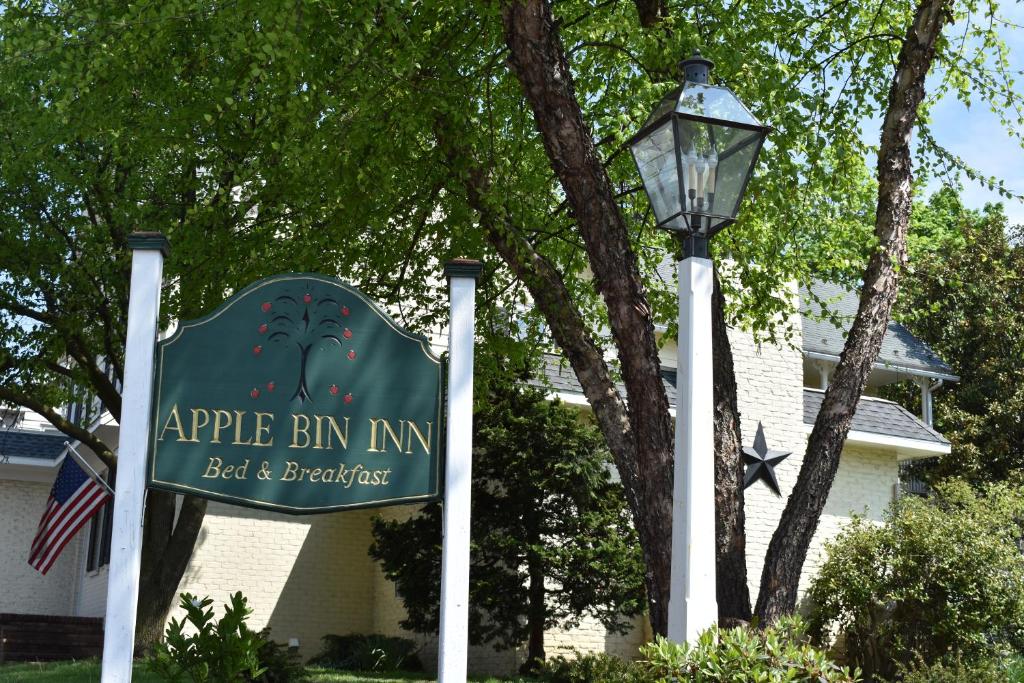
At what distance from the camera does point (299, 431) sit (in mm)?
6242

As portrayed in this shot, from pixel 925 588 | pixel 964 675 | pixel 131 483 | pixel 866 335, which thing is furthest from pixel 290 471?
pixel 925 588

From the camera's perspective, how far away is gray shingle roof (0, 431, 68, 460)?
25.0 metres

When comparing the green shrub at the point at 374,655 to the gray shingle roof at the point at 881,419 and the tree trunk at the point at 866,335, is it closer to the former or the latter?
the gray shingle roof at the point at 881,419

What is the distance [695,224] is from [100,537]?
65.8 ft

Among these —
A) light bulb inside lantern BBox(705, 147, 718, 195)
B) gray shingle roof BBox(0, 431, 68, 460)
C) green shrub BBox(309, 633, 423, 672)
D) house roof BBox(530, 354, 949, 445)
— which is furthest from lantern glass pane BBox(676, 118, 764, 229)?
gray shingle roof BBox(0, 431, 68, 460)

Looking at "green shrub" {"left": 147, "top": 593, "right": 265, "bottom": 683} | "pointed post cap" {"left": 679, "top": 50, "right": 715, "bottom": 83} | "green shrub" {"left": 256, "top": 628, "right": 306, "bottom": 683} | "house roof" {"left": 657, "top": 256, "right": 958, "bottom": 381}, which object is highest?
"house roof" {"left": 657, "top": 256, "right": 958, "bottom": 381}

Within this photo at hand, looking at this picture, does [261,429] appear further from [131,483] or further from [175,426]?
[131,483]

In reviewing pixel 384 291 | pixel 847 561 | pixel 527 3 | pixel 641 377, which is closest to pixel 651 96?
pixel 527 3

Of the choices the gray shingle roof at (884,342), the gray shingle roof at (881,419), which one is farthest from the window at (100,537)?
the gray shingle roof at (884,342)

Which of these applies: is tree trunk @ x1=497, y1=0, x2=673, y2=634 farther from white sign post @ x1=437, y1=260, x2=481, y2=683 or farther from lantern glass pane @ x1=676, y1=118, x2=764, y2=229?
white sign post @ x1=437, y1=260, x2=481, y2=683

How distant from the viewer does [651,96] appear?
10.4m

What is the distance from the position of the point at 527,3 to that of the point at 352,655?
1280 centimetres

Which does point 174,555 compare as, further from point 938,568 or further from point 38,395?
point 938,568

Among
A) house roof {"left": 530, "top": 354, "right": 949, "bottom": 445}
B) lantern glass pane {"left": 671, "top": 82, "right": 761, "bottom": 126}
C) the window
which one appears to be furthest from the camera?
the window
